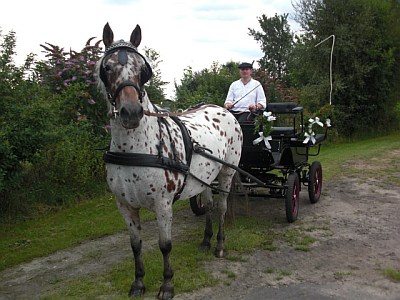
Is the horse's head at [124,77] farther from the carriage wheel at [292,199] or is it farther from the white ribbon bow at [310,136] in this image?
the white ribbon bow at [310,136]

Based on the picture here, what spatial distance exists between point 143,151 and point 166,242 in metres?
0.93

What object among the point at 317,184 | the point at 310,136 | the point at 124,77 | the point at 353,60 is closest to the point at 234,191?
the point at 310,136

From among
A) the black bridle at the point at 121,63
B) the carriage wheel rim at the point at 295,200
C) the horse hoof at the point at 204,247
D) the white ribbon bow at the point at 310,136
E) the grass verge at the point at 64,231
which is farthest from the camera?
the white ribbon bow at the point at 310,136

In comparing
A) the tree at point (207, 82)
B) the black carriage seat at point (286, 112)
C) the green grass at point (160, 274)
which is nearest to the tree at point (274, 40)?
the tree at point (207, 82)

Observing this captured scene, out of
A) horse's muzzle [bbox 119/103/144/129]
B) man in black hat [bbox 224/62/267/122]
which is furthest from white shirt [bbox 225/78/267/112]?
horse's muzzle [bbox 119/103/144/129]

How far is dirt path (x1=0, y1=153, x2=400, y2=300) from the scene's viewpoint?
4301mm

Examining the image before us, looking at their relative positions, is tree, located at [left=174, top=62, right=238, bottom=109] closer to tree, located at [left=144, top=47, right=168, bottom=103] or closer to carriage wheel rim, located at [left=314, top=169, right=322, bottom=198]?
tree, located at [left=144, top=47, right=168, bottom=103]

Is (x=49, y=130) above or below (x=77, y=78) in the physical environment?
below

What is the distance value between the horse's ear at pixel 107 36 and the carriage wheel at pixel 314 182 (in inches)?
180

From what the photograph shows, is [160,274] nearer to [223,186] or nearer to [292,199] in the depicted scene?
[223,186]

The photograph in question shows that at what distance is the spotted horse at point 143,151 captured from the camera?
3516mm

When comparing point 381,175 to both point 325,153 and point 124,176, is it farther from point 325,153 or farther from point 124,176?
point 124,176

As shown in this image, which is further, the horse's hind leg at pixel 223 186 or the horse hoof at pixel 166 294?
the horse's hind leg at pixel 223 186

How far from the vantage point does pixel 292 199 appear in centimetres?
630
